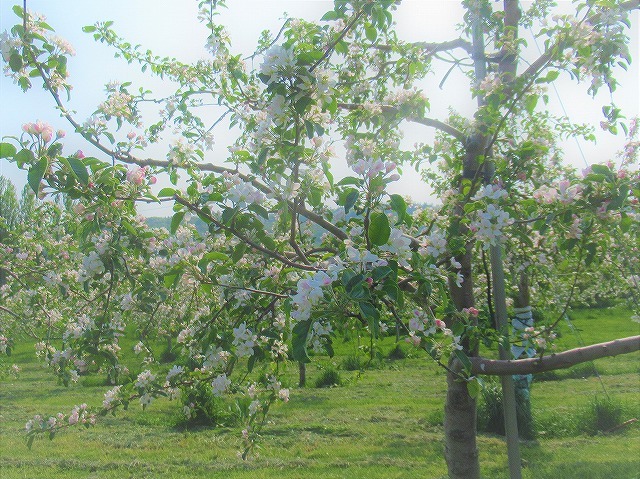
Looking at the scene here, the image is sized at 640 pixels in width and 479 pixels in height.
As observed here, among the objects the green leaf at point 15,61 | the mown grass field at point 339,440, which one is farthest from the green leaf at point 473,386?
the green leaf at point 15,61

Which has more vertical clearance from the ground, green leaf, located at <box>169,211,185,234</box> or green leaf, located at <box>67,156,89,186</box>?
green leaf, located at <box>67,156,89,186</box>

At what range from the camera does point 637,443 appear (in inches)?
200

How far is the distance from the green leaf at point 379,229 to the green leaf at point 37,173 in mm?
967

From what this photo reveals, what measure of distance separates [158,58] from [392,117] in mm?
1794

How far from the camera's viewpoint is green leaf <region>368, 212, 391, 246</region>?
156cm

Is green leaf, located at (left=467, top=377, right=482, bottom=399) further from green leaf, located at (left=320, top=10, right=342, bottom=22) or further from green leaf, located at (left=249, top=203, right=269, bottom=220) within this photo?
green leaf, located at (left=320, top=10, right=342, bottom=22)

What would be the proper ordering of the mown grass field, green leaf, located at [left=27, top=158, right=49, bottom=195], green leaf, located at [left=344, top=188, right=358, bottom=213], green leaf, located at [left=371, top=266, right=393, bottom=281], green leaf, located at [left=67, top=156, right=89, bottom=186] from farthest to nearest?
the mown grass field < green leaf, located at [left=67, top=156, right=89, bottom=186] < green leaf, located at [left=27, top=158, right=49, bottom=195] < green leaf, located at [left=344, top=188, right=358, bottom=213] < green leaf, located at [left=371, top=266, right=393, bottom=281]

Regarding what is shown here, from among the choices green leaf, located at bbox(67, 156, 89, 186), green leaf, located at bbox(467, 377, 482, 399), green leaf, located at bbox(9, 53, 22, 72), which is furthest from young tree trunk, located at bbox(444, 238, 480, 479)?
green leaf, located at bbox(9, 53, 22, 72)

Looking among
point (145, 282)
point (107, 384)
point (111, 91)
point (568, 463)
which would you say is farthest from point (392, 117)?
point (107, 384)

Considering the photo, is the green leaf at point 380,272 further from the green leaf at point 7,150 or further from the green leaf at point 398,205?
the green leaf at point 7,150

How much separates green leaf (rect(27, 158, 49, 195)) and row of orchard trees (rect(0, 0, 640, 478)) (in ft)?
0.04

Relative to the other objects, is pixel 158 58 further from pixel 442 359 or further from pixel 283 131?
pixel 442 359

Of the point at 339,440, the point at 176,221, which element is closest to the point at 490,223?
the point at 176,221

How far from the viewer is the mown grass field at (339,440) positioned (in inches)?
182
